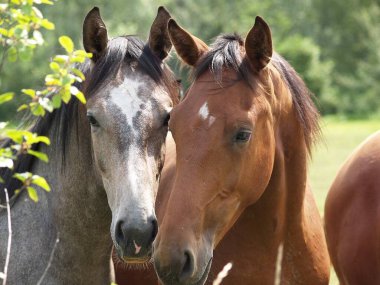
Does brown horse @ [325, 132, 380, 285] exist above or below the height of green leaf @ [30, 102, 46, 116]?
below

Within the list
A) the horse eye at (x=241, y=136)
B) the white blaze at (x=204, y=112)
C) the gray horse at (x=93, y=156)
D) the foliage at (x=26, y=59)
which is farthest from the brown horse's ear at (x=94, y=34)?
the foliage at (x=26, y=59)

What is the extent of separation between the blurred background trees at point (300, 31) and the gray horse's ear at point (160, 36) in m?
18.7

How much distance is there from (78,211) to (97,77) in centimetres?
79

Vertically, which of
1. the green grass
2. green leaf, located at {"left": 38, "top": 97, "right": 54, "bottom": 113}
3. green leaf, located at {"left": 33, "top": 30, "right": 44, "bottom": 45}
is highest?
green leaf, located at {"left": 33, "top": 30, "right": 44, "bottom": 45}

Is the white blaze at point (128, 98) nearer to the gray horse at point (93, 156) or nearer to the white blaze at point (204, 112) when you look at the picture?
the gray horse at point (93, 156)

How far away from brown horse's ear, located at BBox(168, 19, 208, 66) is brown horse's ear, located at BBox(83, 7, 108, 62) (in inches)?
16.2

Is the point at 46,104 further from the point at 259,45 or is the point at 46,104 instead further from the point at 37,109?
the point at 259,45

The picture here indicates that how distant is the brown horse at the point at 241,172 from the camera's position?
4.04 meters

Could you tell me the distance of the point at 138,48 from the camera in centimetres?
470

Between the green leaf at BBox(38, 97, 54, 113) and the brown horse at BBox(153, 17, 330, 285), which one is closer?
the green leaf at BBox(38, 97, 54, 113)

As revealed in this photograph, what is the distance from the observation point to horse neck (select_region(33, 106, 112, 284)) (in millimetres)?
4582

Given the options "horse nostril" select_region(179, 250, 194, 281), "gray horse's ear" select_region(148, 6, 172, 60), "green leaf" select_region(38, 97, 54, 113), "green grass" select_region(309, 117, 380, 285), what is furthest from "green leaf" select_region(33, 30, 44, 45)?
"green grass" select_region(309, 117, 380, 285)

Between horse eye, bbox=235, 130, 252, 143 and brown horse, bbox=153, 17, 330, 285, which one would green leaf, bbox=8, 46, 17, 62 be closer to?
brown horse, bbox=153, 17, 330, 285

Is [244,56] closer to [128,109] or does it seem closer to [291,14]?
[128,109]
